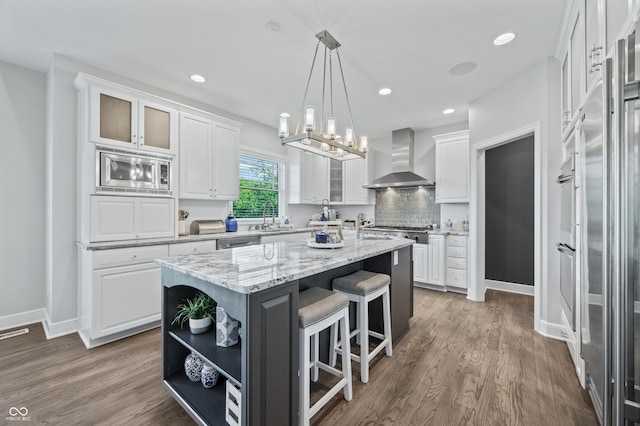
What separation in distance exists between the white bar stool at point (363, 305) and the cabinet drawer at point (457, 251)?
2342 millimetres

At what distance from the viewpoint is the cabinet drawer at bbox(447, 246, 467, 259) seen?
4059 mm

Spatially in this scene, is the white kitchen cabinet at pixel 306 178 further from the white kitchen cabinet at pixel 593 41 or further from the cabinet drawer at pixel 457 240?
the white kitchen cabinet at pixel 593 41

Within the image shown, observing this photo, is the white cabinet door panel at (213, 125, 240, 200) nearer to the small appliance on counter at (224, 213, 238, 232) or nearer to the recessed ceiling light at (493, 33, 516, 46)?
the small appliance on counter at (224, 213, 238, 232)

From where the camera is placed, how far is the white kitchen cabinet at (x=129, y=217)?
264 centimetres

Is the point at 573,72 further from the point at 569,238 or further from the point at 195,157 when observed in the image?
the point at 195,157

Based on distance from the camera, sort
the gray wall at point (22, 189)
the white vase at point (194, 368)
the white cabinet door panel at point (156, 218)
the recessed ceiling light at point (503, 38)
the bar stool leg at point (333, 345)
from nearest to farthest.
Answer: the white vase at point (194, 368) < the bar stool leg at point (333, 345) < the recessed ceiling light at point (503, 38) < the gray wall at point (22, 189) < the white cabinet door panel at point (156, 218)

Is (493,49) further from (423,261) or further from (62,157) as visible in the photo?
(62,157)

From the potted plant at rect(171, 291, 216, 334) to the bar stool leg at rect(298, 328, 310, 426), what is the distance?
0.69 m

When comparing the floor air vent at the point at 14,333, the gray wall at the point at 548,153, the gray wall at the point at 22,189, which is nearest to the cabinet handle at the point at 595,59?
the gray wall at the point at 548,153

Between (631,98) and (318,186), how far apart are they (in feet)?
15.4

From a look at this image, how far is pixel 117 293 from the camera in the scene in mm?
2619

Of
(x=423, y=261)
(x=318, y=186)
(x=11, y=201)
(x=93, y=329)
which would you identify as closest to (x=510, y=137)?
(x=423, y=261)

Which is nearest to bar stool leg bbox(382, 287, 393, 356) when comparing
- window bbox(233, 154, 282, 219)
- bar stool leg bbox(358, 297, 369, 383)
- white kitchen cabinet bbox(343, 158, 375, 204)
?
bar stool leg bbox(358, 297, 369, 383)

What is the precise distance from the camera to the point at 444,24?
2.27 meters
